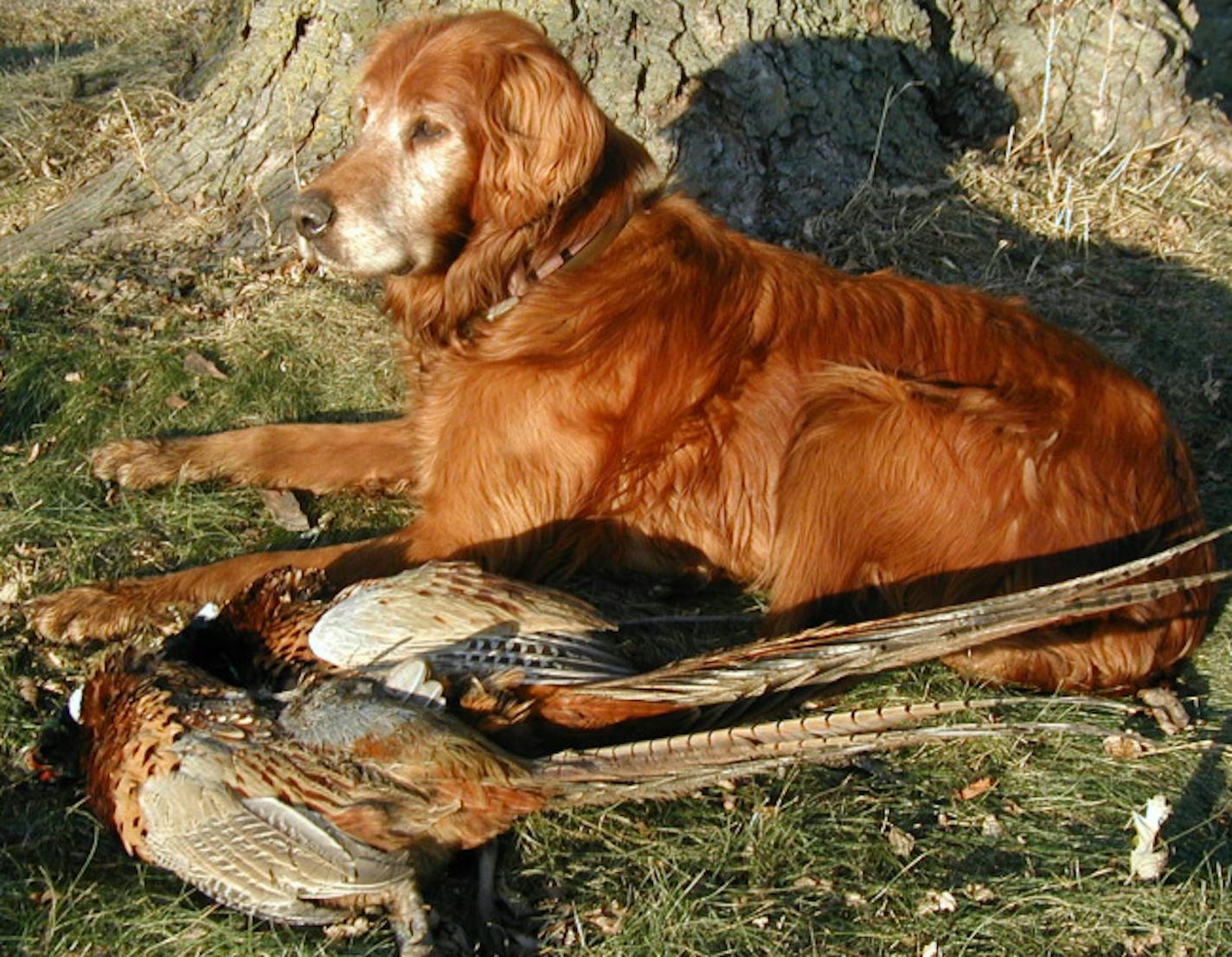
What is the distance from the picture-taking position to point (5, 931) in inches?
101

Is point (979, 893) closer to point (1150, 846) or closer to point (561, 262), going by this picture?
point (1150, 846)

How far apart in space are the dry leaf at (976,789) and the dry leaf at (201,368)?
120 inches

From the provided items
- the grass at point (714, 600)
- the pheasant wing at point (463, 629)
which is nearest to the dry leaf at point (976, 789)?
the grass at point (714, 600)

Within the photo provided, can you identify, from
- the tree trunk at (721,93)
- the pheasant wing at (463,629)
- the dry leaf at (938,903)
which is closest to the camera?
the dry leaf at (938,903)

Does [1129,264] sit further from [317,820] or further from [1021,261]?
[317,820]

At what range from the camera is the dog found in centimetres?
334

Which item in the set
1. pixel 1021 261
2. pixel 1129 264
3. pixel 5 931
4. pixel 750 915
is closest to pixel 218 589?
pixel 5 931

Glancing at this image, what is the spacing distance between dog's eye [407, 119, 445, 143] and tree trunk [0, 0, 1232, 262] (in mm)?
1735

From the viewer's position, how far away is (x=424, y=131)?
Answer: 11.3 ft

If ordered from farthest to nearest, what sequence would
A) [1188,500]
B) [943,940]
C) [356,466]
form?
1. [356,466]
2. [1188,500]
3. [943,940]

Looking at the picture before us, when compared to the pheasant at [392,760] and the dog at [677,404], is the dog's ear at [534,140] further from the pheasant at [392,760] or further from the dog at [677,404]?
the pheasant at [392,760]

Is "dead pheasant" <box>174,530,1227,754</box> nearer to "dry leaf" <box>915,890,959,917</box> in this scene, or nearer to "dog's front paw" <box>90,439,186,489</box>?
"dry leaf" <box>915,890,959,917</box>

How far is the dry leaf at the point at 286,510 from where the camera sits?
4039 mm

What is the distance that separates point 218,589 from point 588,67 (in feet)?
8.62
